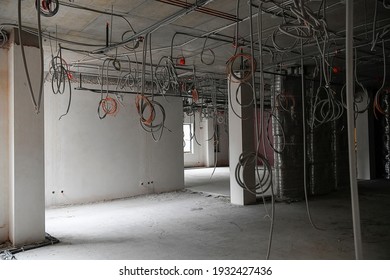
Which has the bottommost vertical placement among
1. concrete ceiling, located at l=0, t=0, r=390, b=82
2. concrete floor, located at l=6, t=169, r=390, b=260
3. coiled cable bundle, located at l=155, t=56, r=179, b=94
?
concrete floor, located at l=6, t=169, r=390, b=260

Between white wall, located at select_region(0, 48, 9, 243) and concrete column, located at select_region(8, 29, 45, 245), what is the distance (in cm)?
6

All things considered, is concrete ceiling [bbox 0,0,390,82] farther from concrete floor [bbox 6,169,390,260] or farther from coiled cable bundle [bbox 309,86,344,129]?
concrete floor [bbox 6,169,390,260]

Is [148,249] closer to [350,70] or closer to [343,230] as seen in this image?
[343,230]

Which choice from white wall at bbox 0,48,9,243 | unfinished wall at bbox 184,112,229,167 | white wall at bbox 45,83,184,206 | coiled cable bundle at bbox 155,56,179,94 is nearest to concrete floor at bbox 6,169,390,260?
white wall at bbox 45,83,184,206

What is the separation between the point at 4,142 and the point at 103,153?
273cm

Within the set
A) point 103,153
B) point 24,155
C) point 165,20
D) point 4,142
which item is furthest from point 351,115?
point 103,153

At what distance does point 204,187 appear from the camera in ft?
24.2

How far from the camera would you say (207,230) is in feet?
12.8

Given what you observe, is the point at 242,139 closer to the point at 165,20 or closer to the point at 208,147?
the point at 165,20

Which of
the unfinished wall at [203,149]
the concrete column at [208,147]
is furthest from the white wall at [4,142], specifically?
the concrete column at [208,147]

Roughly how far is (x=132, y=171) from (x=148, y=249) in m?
3.42

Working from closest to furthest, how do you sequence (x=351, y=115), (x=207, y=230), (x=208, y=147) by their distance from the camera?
(x=351, y=115)
(x=207, y=230)
(x=208, y=147)

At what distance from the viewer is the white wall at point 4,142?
3.47 metres

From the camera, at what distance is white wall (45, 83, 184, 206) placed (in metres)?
5.66
